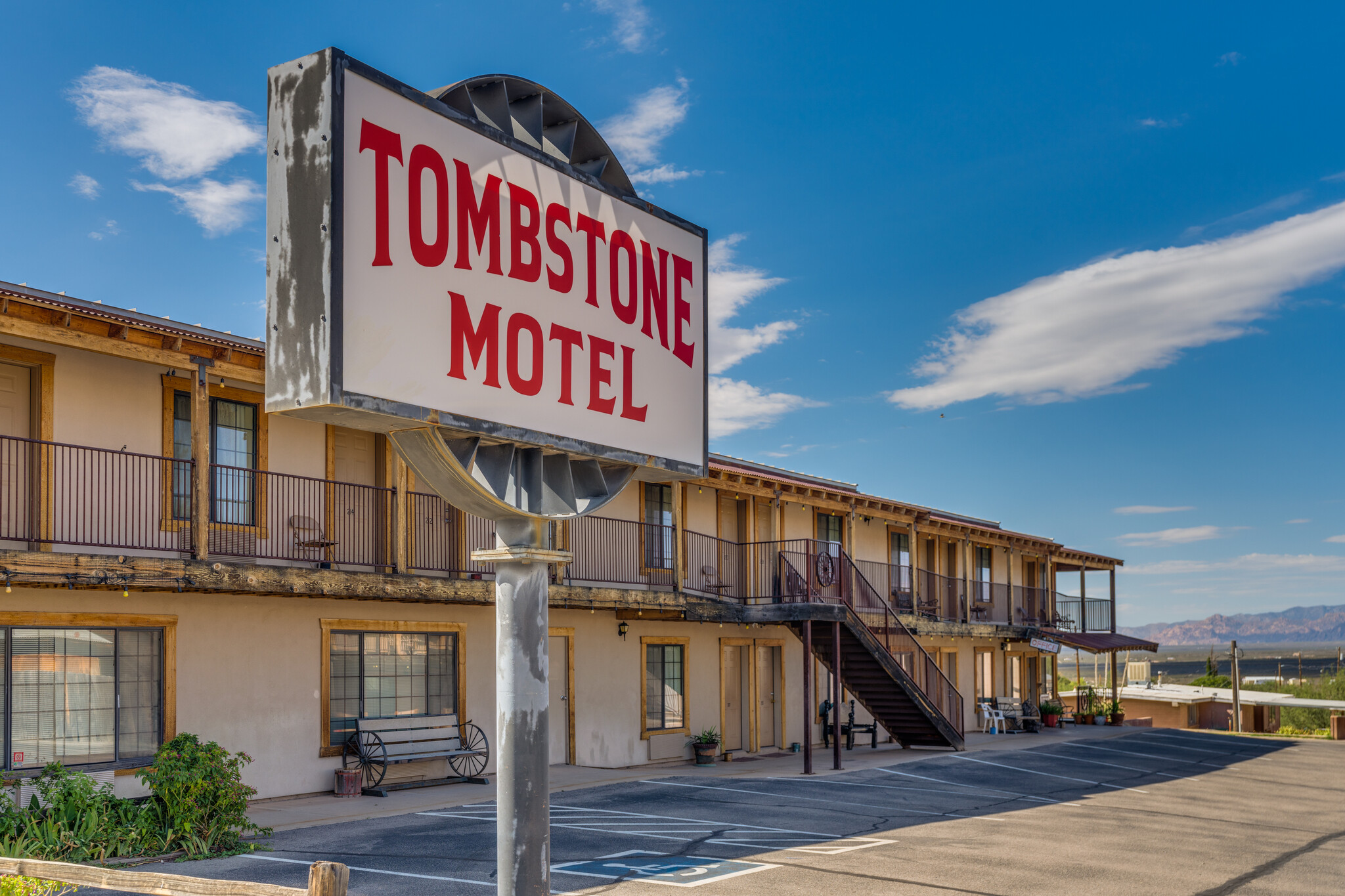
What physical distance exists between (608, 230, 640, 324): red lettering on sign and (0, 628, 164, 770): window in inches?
449

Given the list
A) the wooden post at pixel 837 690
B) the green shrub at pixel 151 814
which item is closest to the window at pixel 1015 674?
the wooden post at pixel 837 690

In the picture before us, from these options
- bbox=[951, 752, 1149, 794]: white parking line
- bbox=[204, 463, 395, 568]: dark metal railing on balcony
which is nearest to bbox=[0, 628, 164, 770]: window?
bbox=[204, 463, 395, 568]: dark metal railing on balcony

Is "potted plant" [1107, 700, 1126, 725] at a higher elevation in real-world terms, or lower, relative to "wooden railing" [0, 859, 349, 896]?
lower

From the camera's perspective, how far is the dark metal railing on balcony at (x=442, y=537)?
1752 centimetres

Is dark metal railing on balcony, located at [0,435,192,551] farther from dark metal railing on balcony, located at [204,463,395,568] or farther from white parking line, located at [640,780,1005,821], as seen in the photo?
white parking line, located at [640,780,1005,821]

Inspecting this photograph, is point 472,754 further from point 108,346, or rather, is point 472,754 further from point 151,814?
point 108,346

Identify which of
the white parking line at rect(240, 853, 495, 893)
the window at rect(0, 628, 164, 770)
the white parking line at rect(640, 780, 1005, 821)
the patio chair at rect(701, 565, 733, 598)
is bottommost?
the white parking line at rect(640, 780, 1005, 821)

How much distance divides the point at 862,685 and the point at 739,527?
170 inches

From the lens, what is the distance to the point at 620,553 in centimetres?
2144

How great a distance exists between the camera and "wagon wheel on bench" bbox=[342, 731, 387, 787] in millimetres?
16266

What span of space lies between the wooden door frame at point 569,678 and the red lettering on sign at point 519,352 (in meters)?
15.9

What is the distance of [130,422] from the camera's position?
1495 cm

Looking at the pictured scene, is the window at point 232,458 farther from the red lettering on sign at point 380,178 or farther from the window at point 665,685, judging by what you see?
the red lettering on sign at point 380,178

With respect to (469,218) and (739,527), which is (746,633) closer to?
(739,527)
